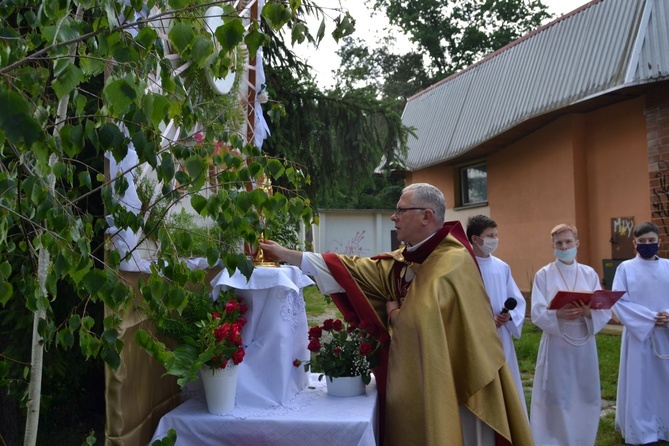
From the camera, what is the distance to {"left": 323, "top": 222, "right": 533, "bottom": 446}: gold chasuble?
3283mm

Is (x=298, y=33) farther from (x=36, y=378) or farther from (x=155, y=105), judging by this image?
(x=36, y=378)

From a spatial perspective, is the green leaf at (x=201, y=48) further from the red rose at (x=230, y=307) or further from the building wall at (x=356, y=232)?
the building wall at (x=356, y=232)

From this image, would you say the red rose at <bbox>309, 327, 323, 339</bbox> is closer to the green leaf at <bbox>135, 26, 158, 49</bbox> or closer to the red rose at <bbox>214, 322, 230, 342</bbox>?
the red rose at <bbox>214, 322, 230, 342</bbox>

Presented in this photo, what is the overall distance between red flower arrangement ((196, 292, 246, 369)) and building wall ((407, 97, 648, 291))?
Answer: 7.18 metres

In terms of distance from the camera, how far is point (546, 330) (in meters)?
5.34

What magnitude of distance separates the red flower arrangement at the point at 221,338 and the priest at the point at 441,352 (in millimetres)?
492

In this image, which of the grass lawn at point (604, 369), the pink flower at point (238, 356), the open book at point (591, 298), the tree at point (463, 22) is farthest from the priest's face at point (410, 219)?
the tree at point (463, 22)

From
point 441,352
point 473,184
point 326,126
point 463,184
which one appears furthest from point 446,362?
point 463,184

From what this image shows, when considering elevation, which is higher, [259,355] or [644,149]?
[644,149]

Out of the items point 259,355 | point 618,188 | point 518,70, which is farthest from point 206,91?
point 518,70

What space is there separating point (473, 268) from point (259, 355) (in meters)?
1.28

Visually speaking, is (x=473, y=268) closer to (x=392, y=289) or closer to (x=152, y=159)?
(x=392, y=289)

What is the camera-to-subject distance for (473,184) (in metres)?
14.2

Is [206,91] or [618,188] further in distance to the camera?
[618,188]
